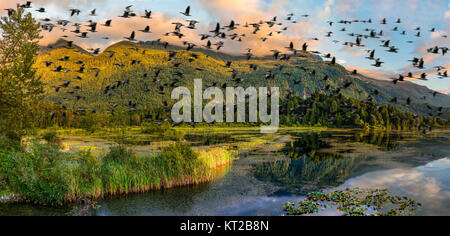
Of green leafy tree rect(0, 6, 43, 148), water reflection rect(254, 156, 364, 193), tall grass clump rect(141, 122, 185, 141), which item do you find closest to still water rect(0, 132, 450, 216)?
water reflection rect(254, 156, 364, 193)

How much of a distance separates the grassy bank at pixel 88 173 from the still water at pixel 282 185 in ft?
4.23

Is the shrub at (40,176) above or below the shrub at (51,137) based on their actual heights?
below

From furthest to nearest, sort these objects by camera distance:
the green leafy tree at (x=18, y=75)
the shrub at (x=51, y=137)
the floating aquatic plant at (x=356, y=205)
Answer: the green leafy tree at (x=18, y=75) → the shrub at (x=51, y=137) → the floating aquatic plant at (x=356, y=205)

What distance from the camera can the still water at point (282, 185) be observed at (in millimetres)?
25109

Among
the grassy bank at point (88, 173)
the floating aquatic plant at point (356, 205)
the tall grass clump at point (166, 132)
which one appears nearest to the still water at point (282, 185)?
the floating aquatic plant at point (356, 205)

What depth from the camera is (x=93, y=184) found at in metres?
26.6

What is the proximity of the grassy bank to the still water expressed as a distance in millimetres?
1290

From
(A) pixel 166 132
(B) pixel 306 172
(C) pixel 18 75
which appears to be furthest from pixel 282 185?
(A) pixel 166 132

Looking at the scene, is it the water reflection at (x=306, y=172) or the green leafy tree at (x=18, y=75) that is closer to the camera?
the water reflection at (x=306, y=172)

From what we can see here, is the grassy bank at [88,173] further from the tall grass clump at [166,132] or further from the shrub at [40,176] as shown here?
the tall grass clump at [166,132]
